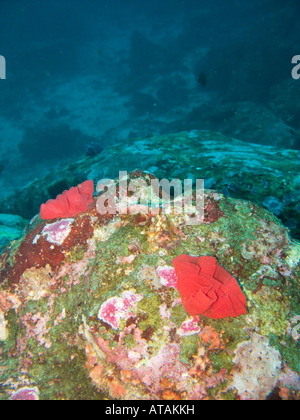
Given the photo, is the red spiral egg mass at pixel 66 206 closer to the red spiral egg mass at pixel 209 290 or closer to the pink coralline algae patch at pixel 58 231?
the pink coralline algae patch at pixel 58 231

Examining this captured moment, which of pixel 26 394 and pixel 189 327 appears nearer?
pixel 189 327

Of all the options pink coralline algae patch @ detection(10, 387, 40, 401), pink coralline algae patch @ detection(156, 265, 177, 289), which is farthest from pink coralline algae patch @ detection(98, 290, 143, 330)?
pink coralline algae patch @ detection(10, 387, 40, 401)

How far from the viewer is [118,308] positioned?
196 centimetres

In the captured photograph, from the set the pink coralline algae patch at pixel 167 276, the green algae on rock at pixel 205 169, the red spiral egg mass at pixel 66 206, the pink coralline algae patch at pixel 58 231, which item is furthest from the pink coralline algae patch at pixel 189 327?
the green algae on rock at pixel 205 169

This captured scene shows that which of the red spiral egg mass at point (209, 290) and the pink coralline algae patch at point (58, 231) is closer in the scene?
the red spiral egg mass at point (209, 290)

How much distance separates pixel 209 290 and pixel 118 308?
2.58 ft

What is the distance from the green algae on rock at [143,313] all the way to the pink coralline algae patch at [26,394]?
0.01 metres

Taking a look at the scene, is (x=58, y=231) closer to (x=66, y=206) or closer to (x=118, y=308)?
(x=66, y=206)

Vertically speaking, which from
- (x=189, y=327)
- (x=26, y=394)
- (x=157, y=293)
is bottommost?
(x=26, y=394)

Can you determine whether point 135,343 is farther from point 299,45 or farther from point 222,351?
point 299,45

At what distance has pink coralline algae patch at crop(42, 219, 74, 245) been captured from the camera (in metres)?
2.63

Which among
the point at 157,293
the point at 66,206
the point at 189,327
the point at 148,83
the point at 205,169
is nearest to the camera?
the point at 189,327

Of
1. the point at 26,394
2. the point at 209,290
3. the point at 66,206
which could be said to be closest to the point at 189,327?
the point at 209,290

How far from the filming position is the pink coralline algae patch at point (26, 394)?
6.72 feet
